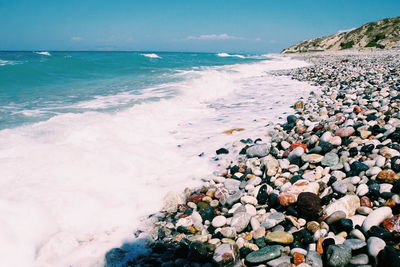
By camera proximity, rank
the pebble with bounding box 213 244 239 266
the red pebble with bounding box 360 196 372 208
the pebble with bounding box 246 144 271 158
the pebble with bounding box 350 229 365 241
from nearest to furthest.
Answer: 1. the pebble with bounding box 350 229 365 241
2. the pebble with bounding box 213 244 239 266
3. the red pebble with bounding box 360 196 372 208
4. the pebble with bounding box 246 144 271 158

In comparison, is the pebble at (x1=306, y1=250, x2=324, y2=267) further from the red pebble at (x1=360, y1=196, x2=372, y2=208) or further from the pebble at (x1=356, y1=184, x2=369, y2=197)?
the pebble at (x1=356, y1=184, x2=369, y2=197)

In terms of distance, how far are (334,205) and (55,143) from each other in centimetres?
455

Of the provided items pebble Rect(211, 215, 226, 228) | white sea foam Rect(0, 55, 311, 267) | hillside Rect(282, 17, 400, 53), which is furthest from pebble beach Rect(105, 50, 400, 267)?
hillside Rect(282, 17, 400, 53)

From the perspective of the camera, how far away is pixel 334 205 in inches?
90.4

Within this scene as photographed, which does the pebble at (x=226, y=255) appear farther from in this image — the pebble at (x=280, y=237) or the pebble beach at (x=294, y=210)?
the pebble at (x=280, y=237)

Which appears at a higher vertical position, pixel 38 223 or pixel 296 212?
pixel 296 212

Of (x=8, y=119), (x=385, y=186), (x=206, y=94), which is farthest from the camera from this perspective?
(x=206, y=94)

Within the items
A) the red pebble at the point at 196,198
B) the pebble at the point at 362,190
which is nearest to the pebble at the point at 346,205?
the pebble at the point at 362,190

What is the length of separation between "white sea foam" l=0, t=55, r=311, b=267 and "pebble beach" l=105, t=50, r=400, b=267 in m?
0.36

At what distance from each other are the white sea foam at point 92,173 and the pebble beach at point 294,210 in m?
0.36

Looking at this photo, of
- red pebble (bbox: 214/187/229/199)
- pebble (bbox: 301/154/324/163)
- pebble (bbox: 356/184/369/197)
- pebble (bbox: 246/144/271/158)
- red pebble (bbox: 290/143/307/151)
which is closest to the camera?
pebble (bbox: 356/184/369/197)

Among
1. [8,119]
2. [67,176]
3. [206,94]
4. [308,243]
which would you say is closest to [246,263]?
[308,243]

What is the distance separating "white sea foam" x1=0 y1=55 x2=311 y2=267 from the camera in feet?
8.44

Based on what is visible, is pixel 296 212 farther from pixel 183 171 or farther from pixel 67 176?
pixel 67 176
